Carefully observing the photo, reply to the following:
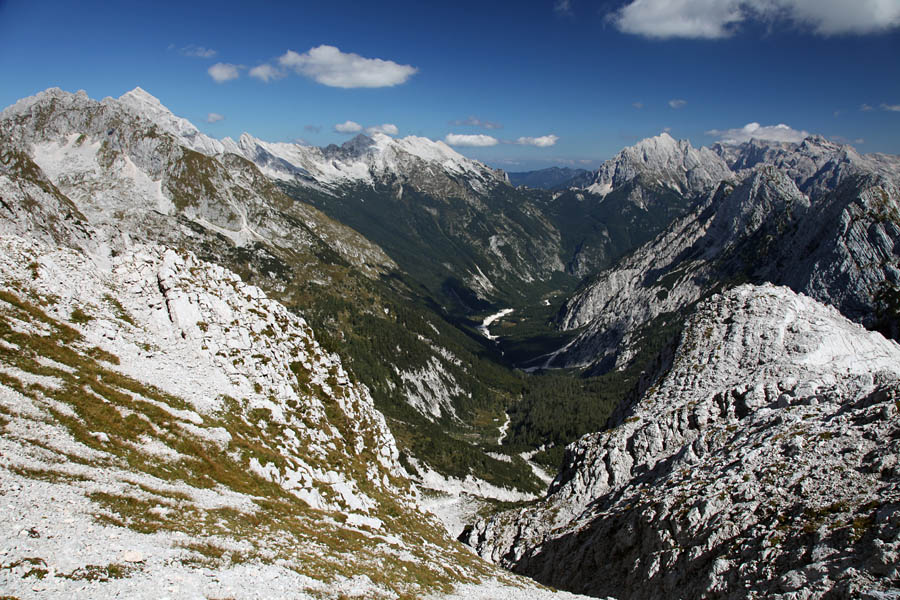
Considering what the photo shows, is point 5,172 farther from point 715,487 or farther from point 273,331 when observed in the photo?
point 715,487

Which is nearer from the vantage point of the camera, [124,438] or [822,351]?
[124,438]

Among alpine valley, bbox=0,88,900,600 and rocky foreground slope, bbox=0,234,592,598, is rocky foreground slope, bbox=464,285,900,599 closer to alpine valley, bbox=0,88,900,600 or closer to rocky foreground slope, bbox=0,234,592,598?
alpine valley, bbox=0,88,900,600

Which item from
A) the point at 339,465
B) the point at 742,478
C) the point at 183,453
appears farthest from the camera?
the point at 339,465

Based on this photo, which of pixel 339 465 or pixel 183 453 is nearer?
pixel 183 453

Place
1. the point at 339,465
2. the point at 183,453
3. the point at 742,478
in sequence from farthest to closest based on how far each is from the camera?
1. the point at 339,465
2. the point at 742,478
3. the point at 183,453

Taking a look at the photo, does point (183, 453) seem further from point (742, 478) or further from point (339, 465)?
point (742, 478)

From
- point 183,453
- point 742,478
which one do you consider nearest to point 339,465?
point 183,453

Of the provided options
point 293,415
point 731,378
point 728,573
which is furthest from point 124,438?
point 731,378

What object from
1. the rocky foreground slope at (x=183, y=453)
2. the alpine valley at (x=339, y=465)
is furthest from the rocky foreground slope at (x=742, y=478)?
the rocky foreground slope at (x=183, y=453)
